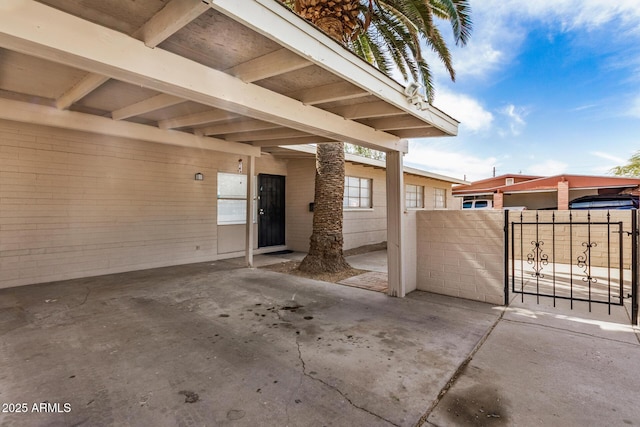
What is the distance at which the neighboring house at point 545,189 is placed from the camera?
1295 cm

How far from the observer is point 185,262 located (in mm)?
7125

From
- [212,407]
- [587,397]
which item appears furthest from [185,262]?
[587,397]

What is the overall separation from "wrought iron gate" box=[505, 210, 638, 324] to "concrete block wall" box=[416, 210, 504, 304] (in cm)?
15

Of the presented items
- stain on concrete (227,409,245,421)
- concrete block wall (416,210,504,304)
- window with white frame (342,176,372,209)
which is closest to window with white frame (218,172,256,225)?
window with white frame (342,176,372,209)

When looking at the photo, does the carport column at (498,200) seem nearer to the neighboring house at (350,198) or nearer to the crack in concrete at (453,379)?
the neighboring house at (350,198)

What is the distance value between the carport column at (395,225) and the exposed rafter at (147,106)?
3195 millimetres

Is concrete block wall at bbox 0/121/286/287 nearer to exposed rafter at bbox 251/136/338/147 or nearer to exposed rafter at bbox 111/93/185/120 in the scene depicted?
exposed rafter at bbox 111/93/185/120

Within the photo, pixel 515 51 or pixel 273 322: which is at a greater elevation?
pixel 515 51

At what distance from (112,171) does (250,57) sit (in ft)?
16.0

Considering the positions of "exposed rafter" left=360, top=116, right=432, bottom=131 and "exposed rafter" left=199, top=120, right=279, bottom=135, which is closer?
"exposed rafter" left=360, top=116, right=432, bottom=131

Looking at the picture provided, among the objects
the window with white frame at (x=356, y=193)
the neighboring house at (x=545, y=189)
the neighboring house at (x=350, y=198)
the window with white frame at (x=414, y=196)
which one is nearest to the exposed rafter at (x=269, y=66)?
the neighboring house at (x=350, y=198)

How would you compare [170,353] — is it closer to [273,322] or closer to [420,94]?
[273,322]

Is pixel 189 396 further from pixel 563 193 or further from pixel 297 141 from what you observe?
pixel 563 193

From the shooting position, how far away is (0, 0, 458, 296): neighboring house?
210 cm
